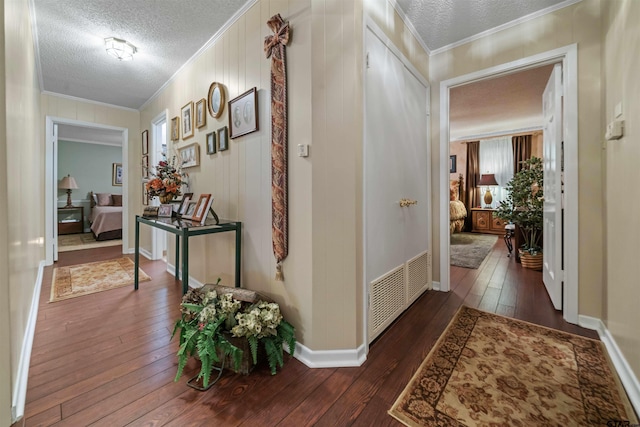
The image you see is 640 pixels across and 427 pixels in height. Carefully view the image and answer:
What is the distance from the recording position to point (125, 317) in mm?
2182

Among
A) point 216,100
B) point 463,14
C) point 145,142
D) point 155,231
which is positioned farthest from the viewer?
point 145,142

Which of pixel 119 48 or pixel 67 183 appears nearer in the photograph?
pixel 119 48

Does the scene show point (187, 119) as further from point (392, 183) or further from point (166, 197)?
point (392, 183)

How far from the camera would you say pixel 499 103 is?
169 inches

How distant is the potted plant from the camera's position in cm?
344

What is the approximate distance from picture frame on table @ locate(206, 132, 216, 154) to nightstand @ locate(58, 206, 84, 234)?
6413 mm

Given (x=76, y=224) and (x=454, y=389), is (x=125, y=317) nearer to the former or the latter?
(x=454, y=389)

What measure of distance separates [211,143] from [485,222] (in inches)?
255

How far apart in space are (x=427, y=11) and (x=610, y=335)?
2.64m

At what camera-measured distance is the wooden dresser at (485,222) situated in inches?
245

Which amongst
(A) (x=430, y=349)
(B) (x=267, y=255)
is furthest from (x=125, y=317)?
(A) (x=430, y=349)

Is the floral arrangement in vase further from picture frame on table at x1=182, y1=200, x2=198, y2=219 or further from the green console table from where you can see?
the green console table

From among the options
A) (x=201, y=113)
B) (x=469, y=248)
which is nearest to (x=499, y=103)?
(x=469, y=248)

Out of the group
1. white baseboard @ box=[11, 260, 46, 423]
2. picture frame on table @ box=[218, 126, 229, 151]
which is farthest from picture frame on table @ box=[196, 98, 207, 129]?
white baseboard @ box=[11, 260, 46, 423]
